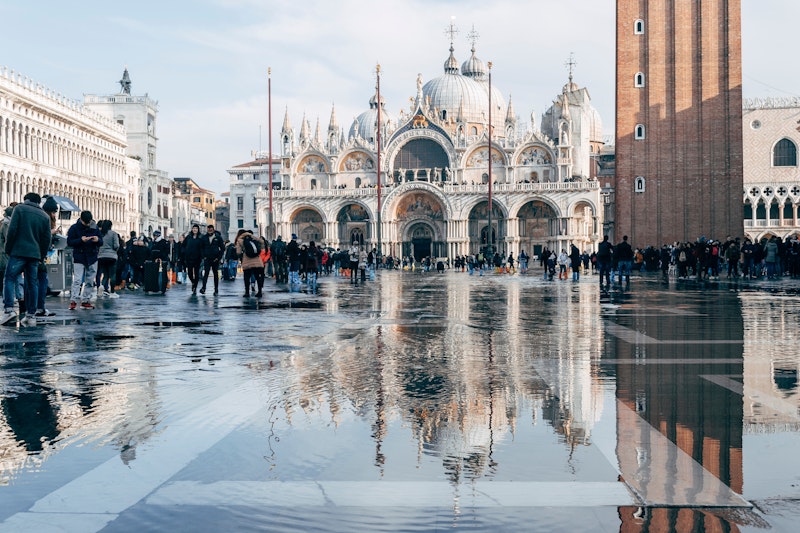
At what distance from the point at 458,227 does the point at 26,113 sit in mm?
A: 34654

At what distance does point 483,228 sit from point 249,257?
5705cm

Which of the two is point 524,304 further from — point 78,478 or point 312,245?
point 78,478

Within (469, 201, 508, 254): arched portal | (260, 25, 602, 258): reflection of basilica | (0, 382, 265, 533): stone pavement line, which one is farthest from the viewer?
(469, 201, 508, 254): arched portal

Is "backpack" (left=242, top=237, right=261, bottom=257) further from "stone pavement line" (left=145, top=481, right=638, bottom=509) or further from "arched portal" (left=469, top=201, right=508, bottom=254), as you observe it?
"arched portal" (left=469, top=201, right=508, bottom=254)

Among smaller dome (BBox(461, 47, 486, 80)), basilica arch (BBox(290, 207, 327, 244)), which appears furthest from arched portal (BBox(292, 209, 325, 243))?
smaller dome (BBox(461, 47, 486, 80))

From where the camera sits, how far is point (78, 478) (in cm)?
364

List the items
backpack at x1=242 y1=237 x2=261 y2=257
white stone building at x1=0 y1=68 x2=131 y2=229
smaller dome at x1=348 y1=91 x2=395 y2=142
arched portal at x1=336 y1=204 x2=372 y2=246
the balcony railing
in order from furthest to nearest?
smaller dome at x1=348 y1=91 x2=395 y2=142 < arched portal at x1=336 y1=204 x2=372 y2=246 < the balcony railing < white stone building at x1=0 y1=68 x2=131 y2=229 < backpack at x1=242 y1=237 x2=261 y2=257

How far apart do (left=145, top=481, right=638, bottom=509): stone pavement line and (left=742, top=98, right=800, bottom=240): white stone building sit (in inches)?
2709

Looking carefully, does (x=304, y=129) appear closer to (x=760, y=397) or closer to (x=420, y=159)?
(x=420, y=159)

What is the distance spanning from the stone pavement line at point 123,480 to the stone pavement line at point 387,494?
14 cm

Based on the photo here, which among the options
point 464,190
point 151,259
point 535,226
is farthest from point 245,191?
point 151,259

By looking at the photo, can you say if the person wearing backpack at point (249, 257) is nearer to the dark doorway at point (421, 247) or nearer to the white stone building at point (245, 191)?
the dark doorway at point (421, 247)

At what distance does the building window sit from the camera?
223 ft

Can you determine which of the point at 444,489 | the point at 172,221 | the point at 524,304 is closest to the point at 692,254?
the point at 524,304
